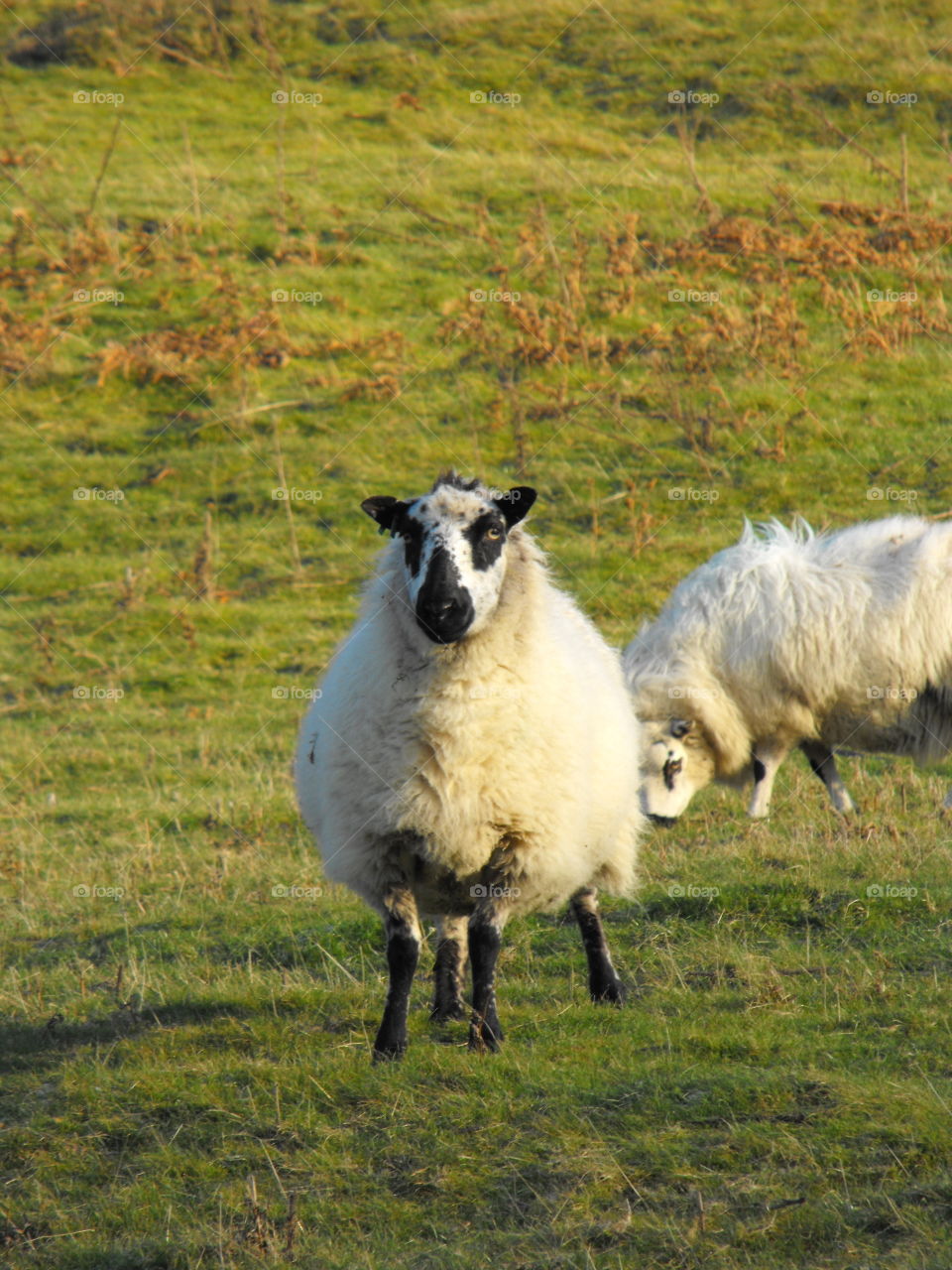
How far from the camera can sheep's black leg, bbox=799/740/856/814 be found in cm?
1074

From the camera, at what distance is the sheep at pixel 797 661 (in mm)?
10711

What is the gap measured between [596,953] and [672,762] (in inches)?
179

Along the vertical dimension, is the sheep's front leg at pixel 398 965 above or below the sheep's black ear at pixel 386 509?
below

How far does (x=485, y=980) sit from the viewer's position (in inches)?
234

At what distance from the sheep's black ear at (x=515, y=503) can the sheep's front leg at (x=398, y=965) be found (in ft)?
5.98

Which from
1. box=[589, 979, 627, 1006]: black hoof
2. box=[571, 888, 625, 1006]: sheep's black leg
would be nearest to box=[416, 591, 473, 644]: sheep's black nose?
box=[571, 888, 625, 1006]: sheep's black leg

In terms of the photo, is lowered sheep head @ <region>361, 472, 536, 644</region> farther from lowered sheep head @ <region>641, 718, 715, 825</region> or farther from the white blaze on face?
lowered sheep head @ <region>641, 718, 715, 825</region>

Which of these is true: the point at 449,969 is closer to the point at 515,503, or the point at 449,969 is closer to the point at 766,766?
the point at 515,503

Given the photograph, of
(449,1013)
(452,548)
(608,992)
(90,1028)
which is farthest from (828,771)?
(90,1028)

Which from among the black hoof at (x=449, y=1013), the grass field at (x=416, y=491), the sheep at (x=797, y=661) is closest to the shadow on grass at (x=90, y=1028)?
the grass field at (x=416, y=491)

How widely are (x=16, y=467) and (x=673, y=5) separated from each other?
64.8 feet

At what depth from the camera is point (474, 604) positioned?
607 cm

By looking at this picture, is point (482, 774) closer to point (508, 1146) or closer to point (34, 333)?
point (508, 1146)

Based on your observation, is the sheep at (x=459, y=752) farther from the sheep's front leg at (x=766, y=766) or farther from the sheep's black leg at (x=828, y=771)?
the sheep's front leg at (x=766, y=766)
